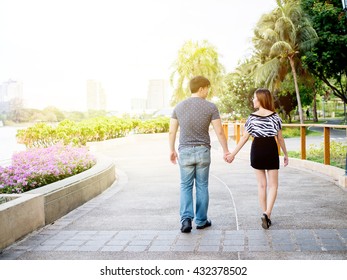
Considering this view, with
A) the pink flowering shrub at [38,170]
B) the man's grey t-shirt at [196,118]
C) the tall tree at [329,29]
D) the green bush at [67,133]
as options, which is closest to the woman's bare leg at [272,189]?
the man's grey t-shirt at [196,118]

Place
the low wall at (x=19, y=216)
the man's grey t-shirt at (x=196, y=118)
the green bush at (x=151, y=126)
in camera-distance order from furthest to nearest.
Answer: the green bush at (x=151, y=126)
the man's grey t-shirt at (x=196, y=118)
the low wall at (x=19, y=216)

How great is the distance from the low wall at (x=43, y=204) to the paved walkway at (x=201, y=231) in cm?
12

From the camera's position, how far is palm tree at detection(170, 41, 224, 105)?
43750 millimetres

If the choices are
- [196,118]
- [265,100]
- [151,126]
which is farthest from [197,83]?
[151,126]

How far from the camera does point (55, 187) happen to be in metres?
6.75

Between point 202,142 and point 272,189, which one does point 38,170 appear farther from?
point 272,189

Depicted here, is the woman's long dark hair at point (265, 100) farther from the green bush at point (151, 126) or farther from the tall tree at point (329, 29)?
the green bush at point (151, 126)

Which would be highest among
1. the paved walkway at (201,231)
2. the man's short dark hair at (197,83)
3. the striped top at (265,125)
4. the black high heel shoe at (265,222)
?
the man's short dark hair at (197,83)

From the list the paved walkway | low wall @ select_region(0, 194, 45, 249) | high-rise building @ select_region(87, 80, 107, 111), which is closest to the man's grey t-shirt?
the paved walkway

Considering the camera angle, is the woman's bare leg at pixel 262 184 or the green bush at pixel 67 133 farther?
the green bush at pixel 67 133

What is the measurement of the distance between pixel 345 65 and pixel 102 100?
5104 cm

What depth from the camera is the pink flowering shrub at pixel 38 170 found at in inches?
270

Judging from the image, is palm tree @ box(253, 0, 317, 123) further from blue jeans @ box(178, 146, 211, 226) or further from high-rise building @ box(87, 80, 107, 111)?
high-rise building @ box(87, 80, 107, 111)

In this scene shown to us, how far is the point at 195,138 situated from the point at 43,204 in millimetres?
2046
